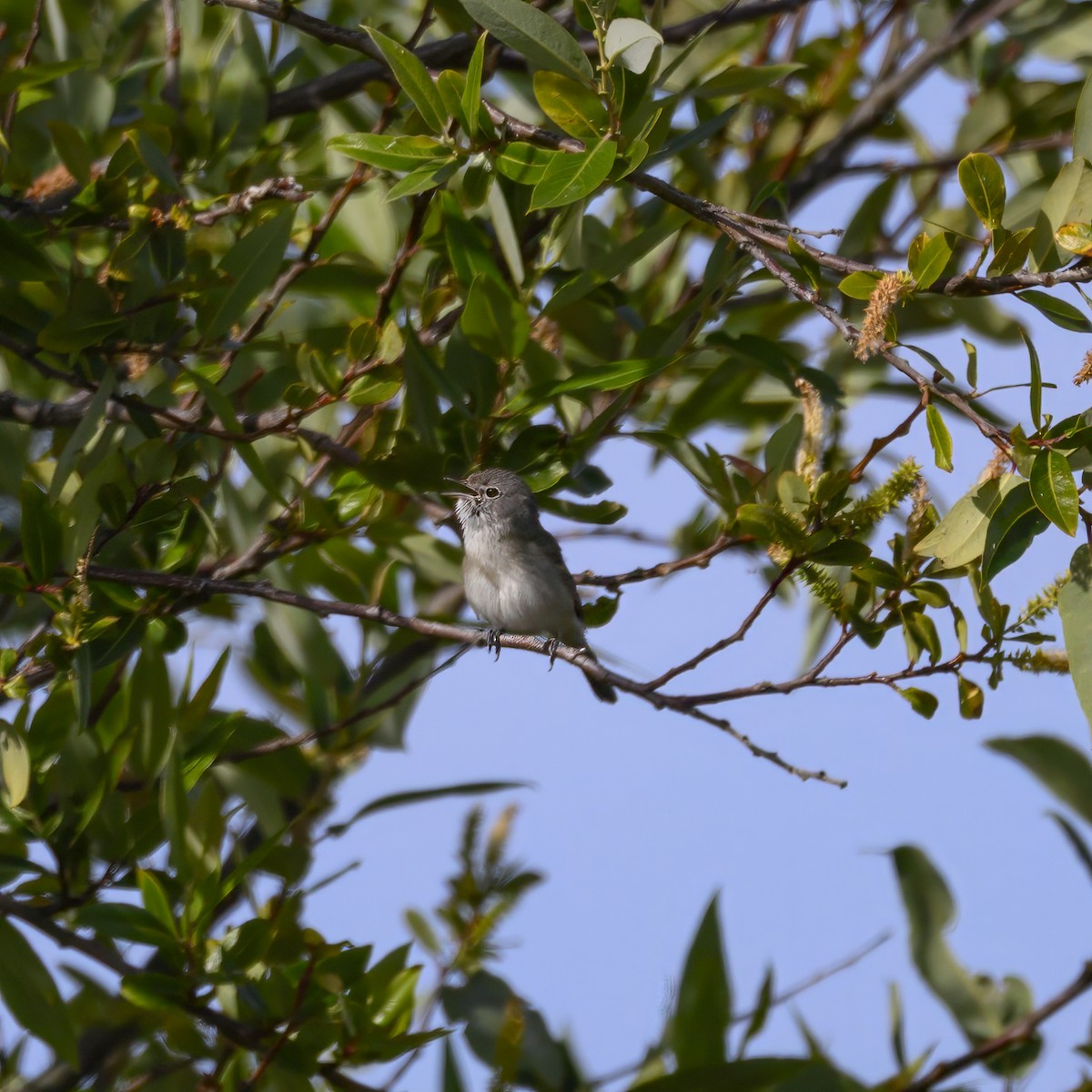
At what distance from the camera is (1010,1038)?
2.92 m

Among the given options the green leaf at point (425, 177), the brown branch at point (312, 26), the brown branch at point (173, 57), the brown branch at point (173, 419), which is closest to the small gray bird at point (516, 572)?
the brown branch at point (173, 419)

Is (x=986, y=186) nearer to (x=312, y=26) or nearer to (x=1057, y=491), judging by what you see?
(x=1057, y=491)

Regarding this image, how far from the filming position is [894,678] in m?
2.62

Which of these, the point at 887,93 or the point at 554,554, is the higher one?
the point at 887,93

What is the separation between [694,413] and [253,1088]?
7.03 ft

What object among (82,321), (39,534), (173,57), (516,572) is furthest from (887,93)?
(39,534)

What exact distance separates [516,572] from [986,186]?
120 inches

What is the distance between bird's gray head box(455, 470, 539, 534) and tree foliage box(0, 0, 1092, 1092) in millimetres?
346

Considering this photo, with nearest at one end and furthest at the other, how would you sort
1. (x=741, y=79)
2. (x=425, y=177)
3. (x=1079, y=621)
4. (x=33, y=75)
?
(x=1079, y=621), (x=425, y=177), (x=33, y=75), (x=741, y=79)

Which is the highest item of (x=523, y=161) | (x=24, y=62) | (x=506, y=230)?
(x=24, y=62)

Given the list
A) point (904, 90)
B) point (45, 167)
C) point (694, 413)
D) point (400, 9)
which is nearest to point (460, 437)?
point (694, 413)

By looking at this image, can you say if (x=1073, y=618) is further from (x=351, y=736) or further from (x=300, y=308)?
(x=300, y=308)

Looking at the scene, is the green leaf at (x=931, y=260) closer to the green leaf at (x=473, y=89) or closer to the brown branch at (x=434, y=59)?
the green leaf at (x=473, y=89)

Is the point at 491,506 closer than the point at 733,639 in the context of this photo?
No
